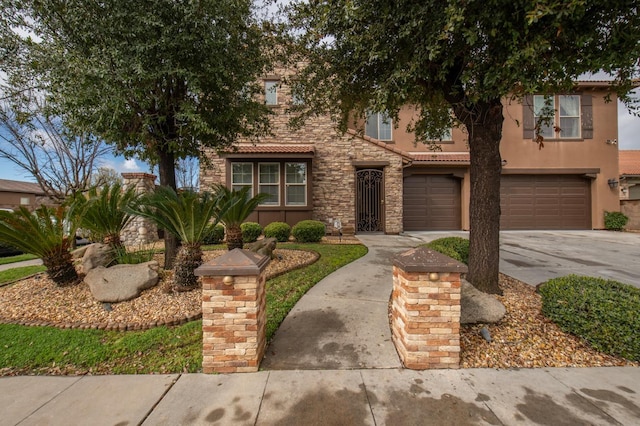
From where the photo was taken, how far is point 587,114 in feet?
42.8

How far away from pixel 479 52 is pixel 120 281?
646 cm

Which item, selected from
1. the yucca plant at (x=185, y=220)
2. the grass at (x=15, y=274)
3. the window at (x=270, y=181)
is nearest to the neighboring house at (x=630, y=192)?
the window at (x=270, y=181)

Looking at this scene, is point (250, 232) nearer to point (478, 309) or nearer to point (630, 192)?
point (478, 309)

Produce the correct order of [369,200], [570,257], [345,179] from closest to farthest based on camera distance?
[570,257], [345,179], [369,200]

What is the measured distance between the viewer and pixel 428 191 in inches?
516

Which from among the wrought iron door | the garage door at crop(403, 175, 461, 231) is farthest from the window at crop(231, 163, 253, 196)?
the garage door at crop(403, 175, 461, 231)

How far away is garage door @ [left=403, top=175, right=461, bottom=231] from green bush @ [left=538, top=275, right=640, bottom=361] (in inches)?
385

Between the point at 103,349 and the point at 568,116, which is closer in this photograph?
the point at 103,349

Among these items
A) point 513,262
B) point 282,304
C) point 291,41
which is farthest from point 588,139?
point 282,304

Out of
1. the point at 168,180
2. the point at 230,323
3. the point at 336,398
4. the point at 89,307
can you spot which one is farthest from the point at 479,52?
the point at 89,307

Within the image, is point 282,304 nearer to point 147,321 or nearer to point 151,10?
point 147,321

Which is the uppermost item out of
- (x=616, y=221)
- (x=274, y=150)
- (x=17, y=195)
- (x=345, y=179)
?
(x=274, y=150)

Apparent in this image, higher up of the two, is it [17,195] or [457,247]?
[17,195]

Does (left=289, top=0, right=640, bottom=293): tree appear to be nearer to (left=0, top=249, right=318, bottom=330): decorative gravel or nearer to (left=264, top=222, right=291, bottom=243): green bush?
(left=0, top=249, right=318, bottom=330): decorative gravel
